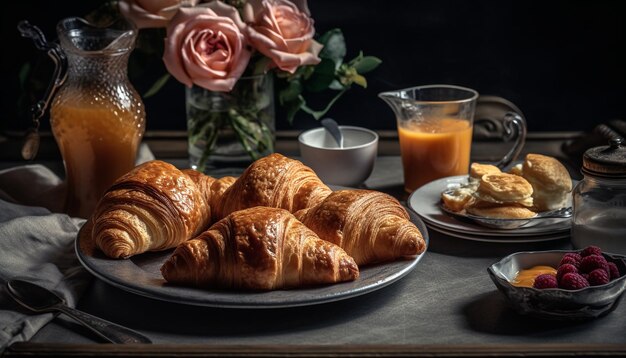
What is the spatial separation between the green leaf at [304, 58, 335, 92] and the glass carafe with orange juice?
13 cm

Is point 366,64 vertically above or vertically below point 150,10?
below

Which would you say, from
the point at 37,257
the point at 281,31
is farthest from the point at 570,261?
the point at 37,257

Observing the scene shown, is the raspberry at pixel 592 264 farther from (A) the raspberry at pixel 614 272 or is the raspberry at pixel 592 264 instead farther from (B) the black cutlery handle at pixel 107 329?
(B) the black cutlery handle at pixel 107 329

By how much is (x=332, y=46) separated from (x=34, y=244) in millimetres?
665

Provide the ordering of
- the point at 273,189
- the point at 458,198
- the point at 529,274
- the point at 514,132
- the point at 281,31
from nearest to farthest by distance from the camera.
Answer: the point at 529,274
the point at 273,189
the point at 458,198
the point at 281,31
the point at 514,132

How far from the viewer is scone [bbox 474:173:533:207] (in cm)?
133

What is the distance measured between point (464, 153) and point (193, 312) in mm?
690

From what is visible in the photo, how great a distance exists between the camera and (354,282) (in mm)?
1134

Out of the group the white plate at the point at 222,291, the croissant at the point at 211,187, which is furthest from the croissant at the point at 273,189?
the white plate at the point at 222,291

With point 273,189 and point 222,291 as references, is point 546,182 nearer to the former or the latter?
point 273,189

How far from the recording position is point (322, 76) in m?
1.67

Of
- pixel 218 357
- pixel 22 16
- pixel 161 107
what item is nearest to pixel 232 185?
pixel 218 357

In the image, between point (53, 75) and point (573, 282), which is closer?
point (573, 282)

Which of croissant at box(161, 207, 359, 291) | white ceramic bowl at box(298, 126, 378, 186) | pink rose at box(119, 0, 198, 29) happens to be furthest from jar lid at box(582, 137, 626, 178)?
pink rose at box(119, 0, 198, 29)
